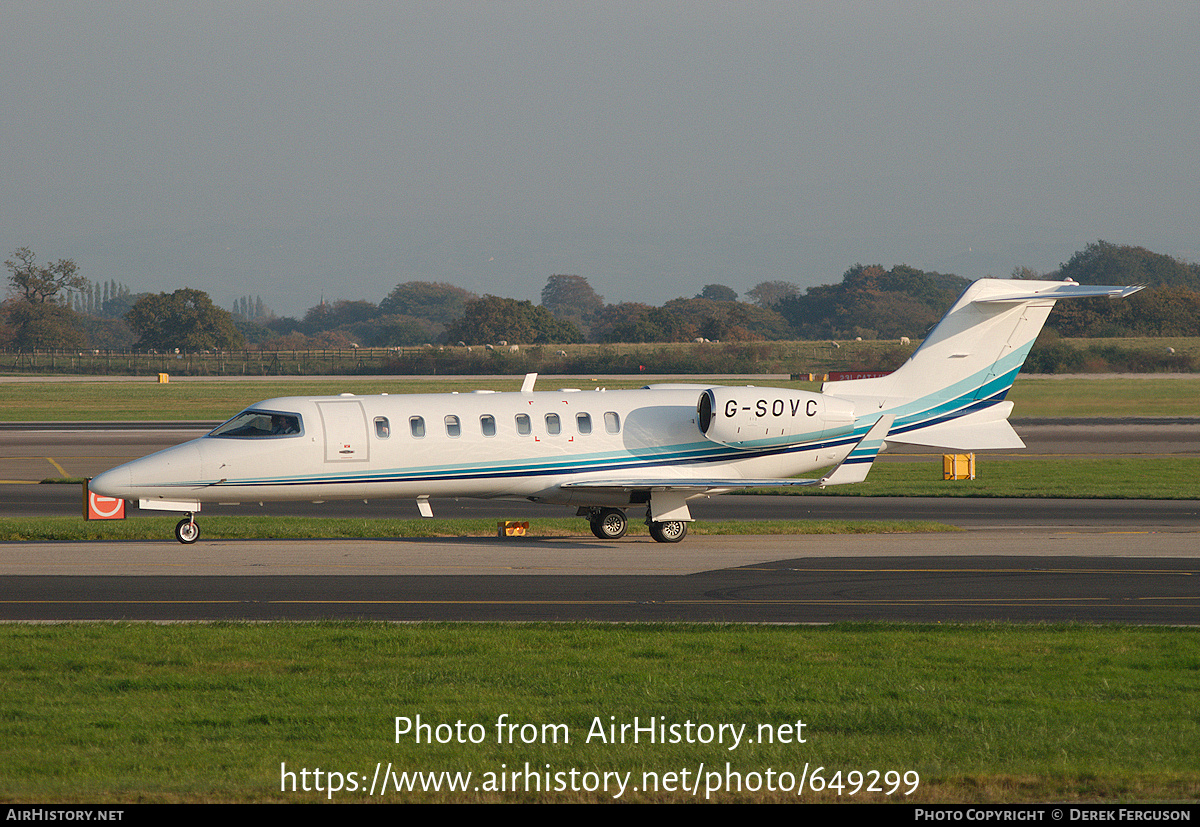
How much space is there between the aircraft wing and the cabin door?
410cm

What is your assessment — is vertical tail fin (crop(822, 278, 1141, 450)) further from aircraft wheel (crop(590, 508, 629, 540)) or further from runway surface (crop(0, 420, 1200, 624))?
aircraft wheel (crop(590, 508, 629, 540))

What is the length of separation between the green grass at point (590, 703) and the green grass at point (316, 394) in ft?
174

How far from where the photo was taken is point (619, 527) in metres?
24.6

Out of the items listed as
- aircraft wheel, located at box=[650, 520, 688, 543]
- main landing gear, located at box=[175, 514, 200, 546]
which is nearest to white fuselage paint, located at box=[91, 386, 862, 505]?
aircraft wheel, located at box=[650, 520, 688, 543]

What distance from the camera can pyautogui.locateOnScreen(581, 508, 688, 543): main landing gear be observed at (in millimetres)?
24016

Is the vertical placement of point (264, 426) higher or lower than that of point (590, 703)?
higher

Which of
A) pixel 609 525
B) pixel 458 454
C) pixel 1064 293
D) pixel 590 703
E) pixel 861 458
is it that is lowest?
pixel 609 525

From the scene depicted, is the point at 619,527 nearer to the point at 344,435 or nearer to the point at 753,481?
the point at 753,481

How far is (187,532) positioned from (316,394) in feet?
203

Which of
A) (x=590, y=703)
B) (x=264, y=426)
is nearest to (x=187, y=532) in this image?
(x=264, y=426)

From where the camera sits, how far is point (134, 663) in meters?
12.4

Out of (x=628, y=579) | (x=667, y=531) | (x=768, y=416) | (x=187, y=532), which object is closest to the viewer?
(x=628, y=579)
